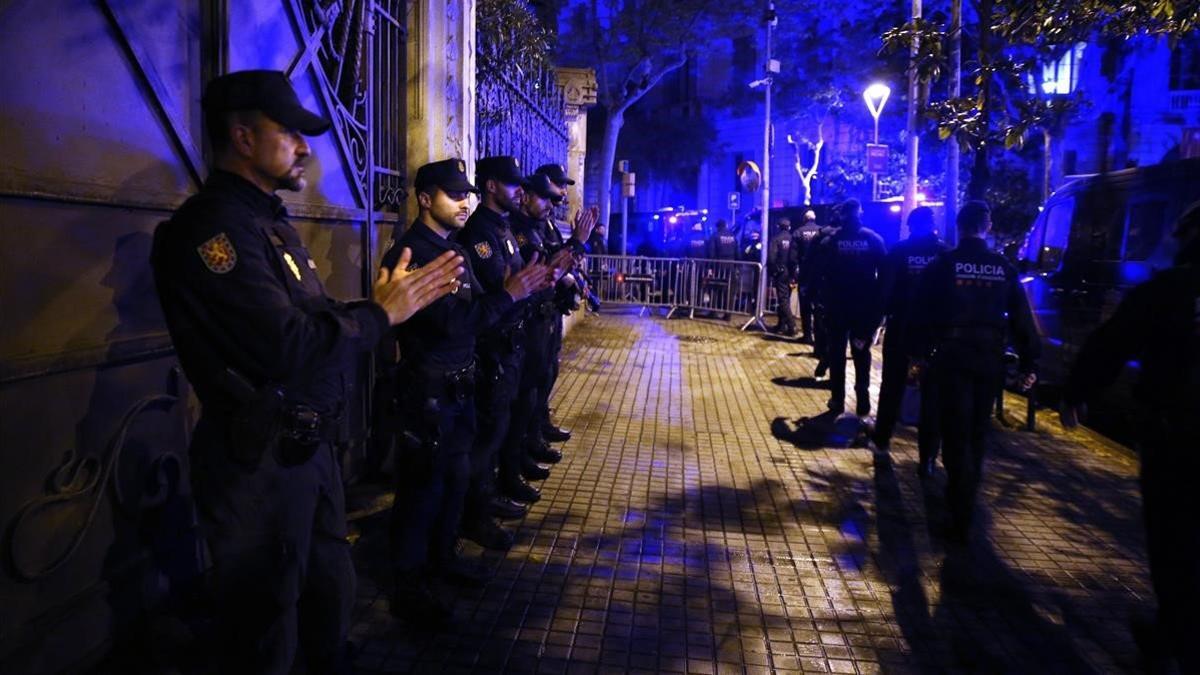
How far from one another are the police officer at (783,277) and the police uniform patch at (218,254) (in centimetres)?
1165

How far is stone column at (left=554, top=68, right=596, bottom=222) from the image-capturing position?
502 inches

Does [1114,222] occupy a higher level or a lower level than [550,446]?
higher

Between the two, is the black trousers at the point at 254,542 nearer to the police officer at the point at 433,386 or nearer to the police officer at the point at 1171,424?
the police officer at the point at 433,386

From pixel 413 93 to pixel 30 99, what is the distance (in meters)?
3.28

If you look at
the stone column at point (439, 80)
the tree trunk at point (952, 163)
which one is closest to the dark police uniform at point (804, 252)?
the tree trunk at point (952, 163)

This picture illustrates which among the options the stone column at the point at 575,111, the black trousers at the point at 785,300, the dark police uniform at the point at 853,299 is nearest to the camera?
the dark police uniform at the point at 853,299

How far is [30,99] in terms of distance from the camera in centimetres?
248

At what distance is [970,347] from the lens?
4594mm

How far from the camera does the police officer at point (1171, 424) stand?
2.85m

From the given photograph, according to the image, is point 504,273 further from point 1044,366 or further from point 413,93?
point 1044,366

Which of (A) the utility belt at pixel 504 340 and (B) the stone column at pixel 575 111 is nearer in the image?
(A) the utility belt at pixel 504 340

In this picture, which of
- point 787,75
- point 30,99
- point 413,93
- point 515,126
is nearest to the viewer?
point 30,99

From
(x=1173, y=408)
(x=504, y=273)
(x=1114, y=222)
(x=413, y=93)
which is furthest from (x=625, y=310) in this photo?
(x=1173, y=408)

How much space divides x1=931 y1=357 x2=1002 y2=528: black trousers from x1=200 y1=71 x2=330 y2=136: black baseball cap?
3722 millimetres
